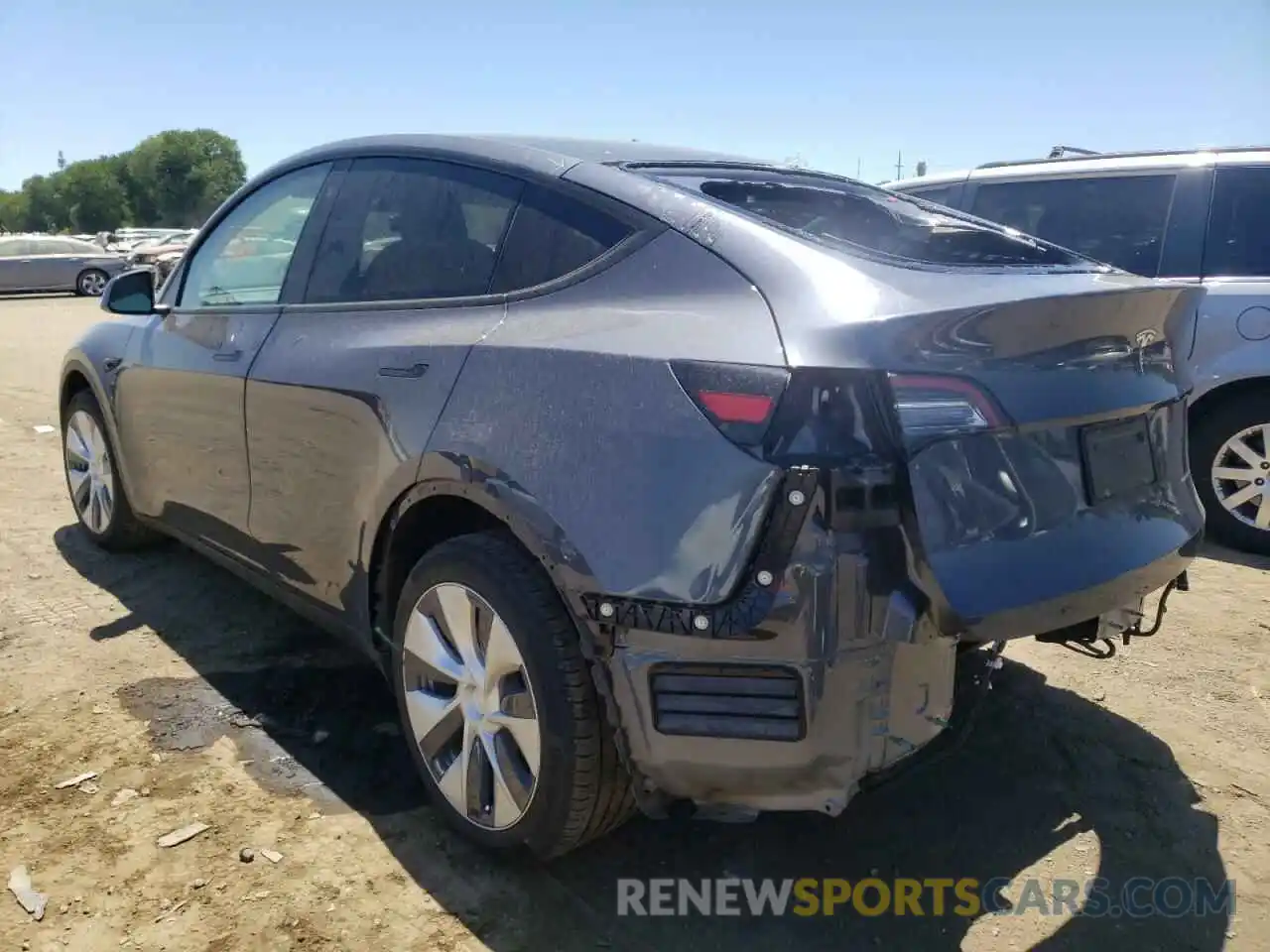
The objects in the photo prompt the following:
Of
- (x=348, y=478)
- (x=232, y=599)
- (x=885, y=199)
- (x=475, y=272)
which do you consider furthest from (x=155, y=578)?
(x=885, y=199)

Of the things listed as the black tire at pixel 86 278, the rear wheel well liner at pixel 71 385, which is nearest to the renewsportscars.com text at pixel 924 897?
the rear wheel well liner at pixel 71 385

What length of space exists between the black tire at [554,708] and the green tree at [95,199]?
98852 millimetres

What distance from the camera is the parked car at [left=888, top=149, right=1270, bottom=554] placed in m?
4.85

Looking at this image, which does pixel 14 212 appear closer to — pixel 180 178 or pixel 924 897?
pixel 180 178

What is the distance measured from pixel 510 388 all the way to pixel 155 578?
9.54ft

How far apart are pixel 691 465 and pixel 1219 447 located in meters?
4.08

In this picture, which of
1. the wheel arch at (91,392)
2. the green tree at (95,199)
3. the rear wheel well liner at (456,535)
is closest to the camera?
the rear wheel well liner at (456,535)

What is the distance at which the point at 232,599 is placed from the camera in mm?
4246

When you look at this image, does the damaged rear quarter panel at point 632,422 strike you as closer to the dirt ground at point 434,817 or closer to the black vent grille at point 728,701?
the black vent grille at point 728,701

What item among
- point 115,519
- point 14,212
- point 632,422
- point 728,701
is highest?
point 632,422

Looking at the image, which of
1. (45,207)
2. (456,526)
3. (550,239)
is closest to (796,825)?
(456,526)

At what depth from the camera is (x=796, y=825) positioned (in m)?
2.70

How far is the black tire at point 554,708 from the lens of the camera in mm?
2176

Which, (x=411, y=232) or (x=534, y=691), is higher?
(x=411, y=232)
